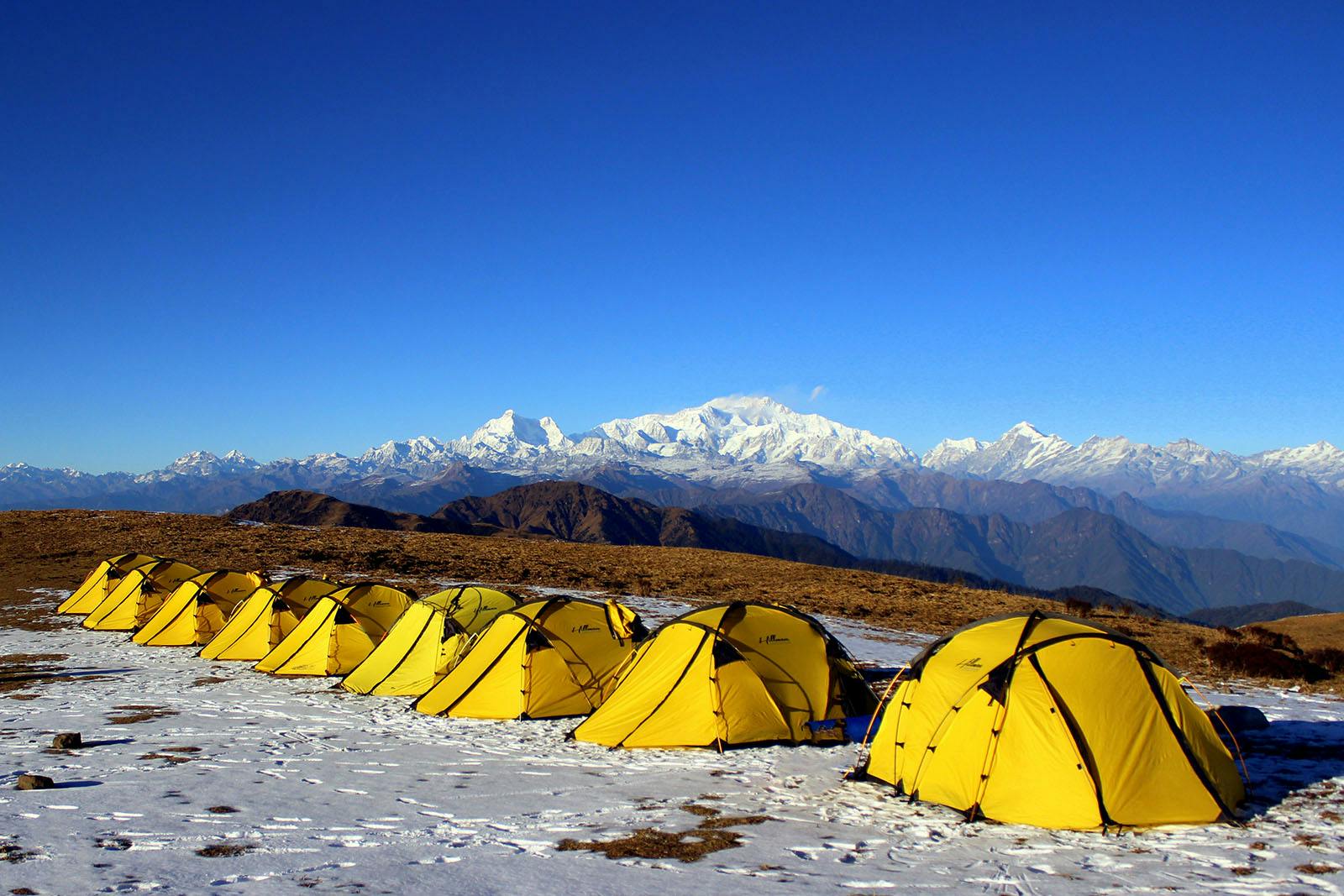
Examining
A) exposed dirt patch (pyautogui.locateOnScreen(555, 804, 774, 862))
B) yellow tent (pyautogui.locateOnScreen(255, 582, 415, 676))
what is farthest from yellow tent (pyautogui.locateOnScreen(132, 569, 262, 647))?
exposed dirt patch (pyautogui.locateOnScreen(555, 804, 774, 862))

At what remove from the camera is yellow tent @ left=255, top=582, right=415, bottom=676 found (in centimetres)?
2273

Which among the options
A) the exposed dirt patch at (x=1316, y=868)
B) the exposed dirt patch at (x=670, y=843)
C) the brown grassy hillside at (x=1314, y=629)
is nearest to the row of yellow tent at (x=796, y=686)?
the exposed dirt patch at (x=1316, y=868)

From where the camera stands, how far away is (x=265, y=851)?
9.40m

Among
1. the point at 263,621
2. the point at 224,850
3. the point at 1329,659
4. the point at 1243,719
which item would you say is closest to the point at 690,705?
the point at 224,850

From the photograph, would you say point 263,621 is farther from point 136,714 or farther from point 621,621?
point 621,621

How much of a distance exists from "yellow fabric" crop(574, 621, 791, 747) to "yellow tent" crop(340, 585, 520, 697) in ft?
16.3

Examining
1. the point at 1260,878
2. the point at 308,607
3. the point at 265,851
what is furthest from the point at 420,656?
the point at 1260,878

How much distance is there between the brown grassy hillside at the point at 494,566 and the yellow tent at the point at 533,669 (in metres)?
19.2

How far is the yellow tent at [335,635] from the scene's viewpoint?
74.6 ft

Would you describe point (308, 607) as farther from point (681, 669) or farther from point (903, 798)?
point (903, 798)

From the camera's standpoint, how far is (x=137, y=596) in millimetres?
30797

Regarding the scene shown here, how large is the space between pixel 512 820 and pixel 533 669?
694cm

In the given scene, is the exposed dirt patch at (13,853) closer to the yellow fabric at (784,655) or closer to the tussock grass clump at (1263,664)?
the yellow fabric at (784,655)

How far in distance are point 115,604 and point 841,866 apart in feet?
105
